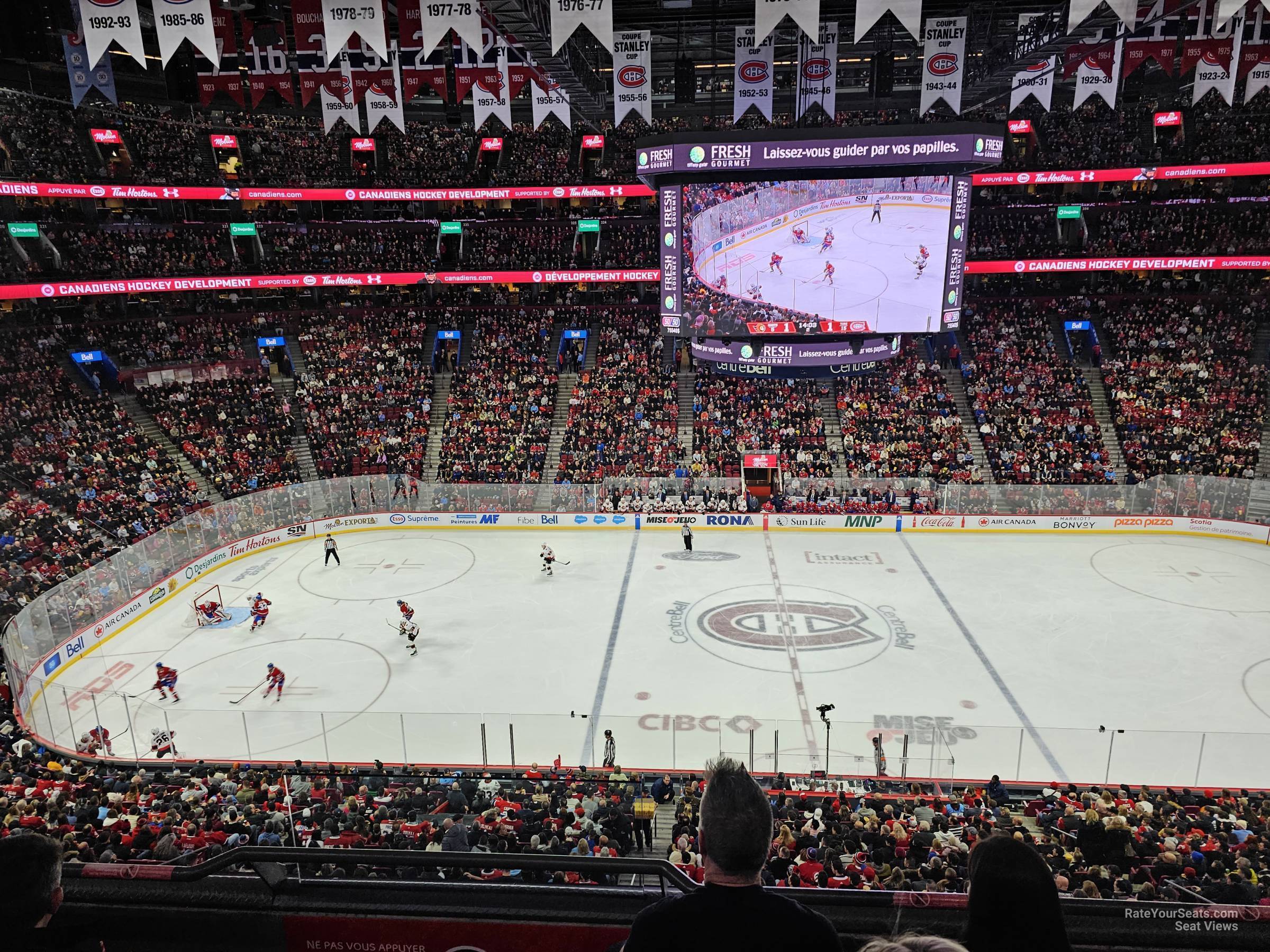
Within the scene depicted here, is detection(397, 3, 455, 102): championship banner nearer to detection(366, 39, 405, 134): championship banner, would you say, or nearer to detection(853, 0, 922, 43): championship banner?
detection(366, 39, 405, 134): championship banner

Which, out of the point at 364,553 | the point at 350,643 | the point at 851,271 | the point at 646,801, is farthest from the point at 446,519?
the point at 646,801

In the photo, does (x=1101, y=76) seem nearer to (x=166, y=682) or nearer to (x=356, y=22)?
(x=356, y=22)

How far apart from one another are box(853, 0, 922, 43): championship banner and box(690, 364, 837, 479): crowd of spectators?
1870 centimetres

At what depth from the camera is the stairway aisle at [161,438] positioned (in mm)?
31641

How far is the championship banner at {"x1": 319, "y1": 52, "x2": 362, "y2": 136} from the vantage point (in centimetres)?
2605

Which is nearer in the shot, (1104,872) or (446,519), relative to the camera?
(1104,872)

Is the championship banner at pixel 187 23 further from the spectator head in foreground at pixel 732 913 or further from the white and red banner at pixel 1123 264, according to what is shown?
the white and red banner at pixel 1123 264

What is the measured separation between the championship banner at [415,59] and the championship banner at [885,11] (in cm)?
831

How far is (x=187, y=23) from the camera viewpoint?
57.7ft

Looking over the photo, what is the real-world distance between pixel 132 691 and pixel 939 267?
24.6 metres

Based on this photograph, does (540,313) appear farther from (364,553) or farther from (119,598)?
(119,598)

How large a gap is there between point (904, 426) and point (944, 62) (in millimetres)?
15127

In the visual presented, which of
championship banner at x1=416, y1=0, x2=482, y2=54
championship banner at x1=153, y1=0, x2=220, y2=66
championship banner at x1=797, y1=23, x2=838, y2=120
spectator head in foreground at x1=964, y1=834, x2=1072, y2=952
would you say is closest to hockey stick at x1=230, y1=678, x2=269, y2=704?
championship banner at x1=153, y1=0, x2=220, y2=66

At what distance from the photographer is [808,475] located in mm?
33625
